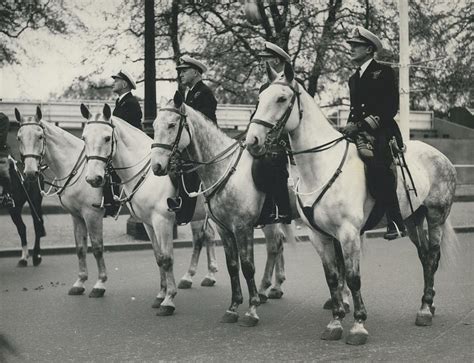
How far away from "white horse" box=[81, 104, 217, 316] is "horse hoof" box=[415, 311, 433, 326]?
2.73 metres

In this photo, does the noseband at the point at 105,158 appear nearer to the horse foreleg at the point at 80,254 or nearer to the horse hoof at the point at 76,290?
the horse foreleg at the point at 80,254

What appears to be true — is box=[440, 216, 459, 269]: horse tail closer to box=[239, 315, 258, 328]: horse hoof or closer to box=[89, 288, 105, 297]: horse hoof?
box=[239, 315, 258, 328]: horse hoof

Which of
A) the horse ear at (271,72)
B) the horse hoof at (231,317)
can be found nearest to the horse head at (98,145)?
the horse hoof at (231,317)

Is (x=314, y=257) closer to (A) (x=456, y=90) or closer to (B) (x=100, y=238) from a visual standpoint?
(B) (x=100, y=238)

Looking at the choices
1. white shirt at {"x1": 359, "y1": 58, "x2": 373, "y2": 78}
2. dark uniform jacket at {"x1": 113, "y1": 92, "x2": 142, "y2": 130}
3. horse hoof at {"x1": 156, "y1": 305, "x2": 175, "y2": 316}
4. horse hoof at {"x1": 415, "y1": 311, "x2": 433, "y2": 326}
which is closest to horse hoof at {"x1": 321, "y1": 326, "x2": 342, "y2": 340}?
horse hoof at {"x1": 415, "y1": 311, "x2": 433, "y2": 326}

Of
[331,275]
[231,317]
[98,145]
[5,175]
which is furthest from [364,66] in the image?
[5,175]

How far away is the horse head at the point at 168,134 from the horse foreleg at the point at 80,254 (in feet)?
9.57

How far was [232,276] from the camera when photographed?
8.12m

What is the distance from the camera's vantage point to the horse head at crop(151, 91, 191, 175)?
25.4ft

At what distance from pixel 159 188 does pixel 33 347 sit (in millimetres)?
2711

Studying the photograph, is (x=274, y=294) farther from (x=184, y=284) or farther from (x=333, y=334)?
(x=333, y=334)

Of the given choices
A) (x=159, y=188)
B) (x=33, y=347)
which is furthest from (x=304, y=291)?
(x=33, y=347)

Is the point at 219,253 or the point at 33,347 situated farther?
the point at 219,253

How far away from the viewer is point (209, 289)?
10.3m
